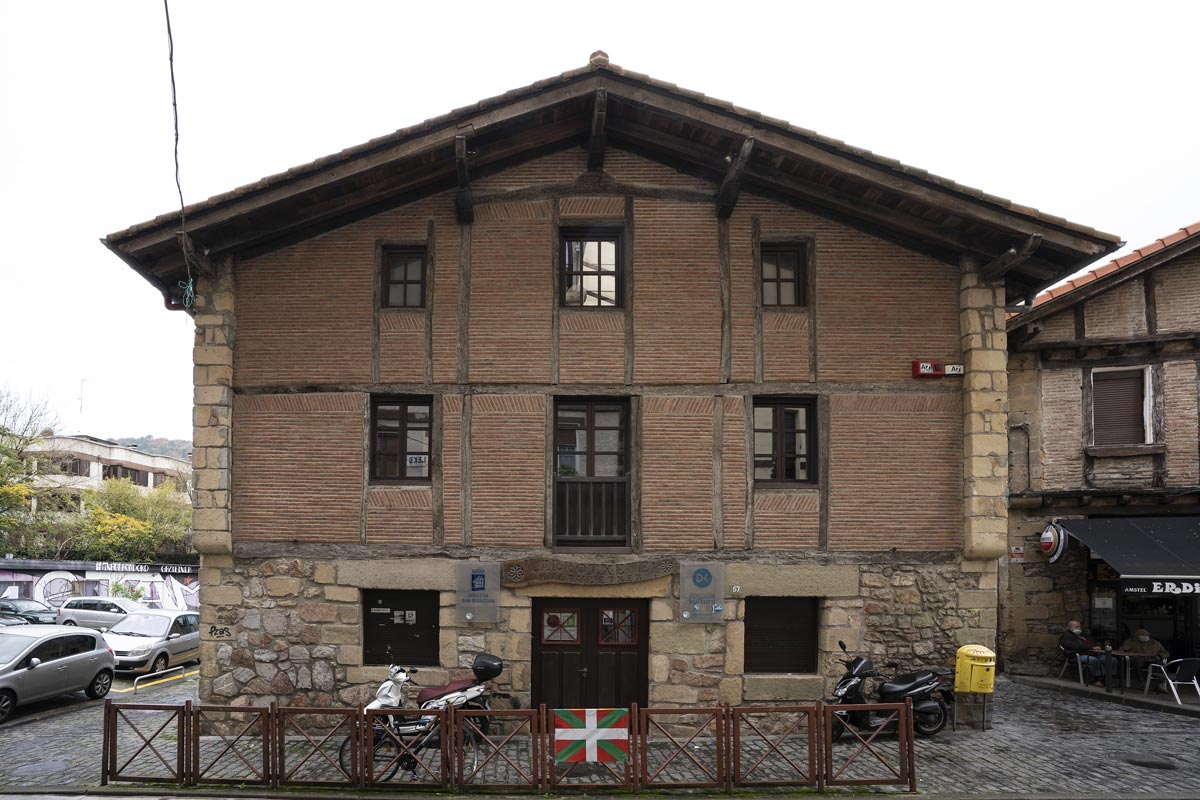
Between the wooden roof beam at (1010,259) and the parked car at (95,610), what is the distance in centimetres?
2173

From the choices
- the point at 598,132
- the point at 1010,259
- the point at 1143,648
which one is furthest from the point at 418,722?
the point at 1143,648

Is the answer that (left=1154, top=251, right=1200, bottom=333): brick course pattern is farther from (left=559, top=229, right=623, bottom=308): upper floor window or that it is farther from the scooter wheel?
(left=559, top=229, right=623, bottom=308): upper floor window

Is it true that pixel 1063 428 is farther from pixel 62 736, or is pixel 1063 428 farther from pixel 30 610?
pixel 30 610

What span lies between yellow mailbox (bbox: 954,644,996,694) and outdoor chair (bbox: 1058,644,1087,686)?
184 inches

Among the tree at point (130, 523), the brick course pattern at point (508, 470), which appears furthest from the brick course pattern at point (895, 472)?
the tree at point (130, 523)

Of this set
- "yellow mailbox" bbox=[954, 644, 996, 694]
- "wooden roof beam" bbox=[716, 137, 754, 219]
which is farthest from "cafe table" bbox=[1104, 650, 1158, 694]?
"wooden roof beam" bbox=[716, 137, 754, 219]

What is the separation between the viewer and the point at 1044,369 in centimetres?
1510

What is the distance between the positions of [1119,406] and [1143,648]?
4473mm

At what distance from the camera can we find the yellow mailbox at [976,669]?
10398mm

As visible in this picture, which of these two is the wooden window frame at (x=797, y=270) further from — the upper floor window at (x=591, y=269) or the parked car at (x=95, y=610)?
the parked car at (x=95, y=610)

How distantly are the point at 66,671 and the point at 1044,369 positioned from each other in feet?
61.2

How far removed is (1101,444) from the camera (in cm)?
1487

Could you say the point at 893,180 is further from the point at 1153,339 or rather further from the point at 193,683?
the point at 193,683

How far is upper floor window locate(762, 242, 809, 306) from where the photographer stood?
11328mm
